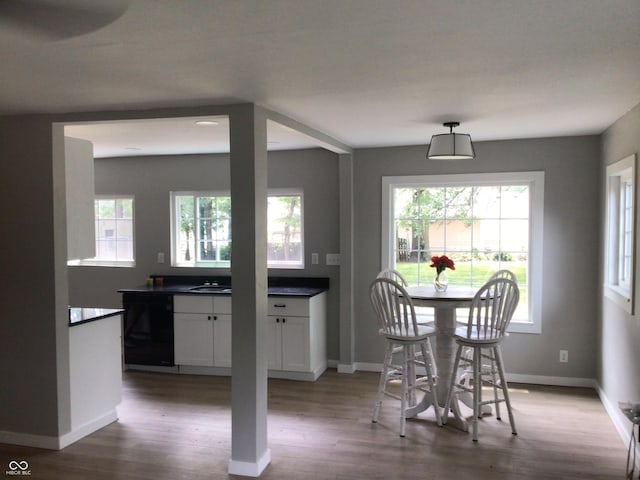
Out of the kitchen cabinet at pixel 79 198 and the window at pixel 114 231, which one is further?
the window at pixel 114 231

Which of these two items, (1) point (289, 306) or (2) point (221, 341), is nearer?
(1) point (289, 306)

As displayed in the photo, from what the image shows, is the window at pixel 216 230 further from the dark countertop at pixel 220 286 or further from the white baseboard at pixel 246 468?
the white baseboard at pixel 246 468

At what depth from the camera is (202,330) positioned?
5141 millimetres

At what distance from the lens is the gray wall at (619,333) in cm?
329

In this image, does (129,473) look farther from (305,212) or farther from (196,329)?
(305,212)

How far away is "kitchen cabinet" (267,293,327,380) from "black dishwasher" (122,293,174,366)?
1.02 m

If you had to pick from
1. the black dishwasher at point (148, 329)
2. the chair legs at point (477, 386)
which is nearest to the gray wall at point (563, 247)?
the chair legs at point (477, 386)

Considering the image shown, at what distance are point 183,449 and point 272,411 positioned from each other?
87cm

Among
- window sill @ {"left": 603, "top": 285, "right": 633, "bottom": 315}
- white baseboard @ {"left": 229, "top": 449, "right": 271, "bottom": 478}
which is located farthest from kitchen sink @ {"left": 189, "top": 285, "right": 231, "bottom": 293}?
window sill @ {"left": 603, "top": 285, "right": 633, "bottom": 315}

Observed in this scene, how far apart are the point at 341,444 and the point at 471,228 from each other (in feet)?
8.09

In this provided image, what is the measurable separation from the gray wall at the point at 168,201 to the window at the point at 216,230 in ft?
0.35

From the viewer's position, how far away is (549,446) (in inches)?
137
